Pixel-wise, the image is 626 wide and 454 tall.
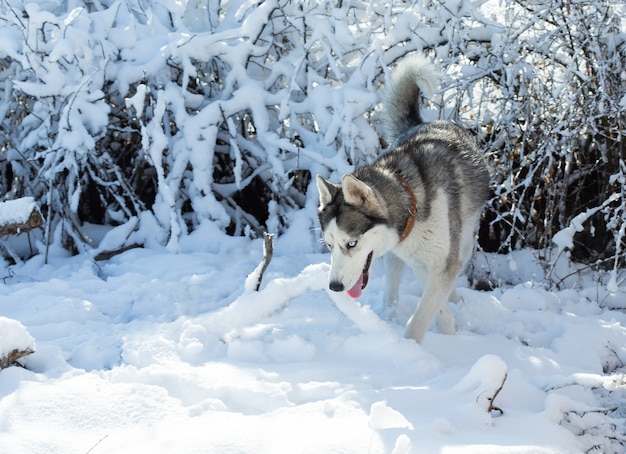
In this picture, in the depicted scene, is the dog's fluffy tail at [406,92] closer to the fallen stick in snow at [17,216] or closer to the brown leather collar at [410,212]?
the brown leather collar at [410,212]

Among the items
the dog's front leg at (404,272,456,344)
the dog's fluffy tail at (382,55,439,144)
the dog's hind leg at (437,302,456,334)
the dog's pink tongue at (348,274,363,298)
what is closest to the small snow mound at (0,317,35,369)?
the dog's pink tongue at (348,274,363,298)

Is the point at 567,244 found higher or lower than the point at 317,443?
higher

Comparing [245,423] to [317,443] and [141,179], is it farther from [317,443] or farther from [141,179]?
[141,179]

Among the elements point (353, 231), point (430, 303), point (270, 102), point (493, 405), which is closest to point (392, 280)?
point (430, 303)

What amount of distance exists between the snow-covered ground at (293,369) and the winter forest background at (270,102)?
0.82 m

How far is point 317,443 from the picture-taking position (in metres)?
2.00

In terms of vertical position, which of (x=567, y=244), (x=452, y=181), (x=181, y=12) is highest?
(x=181, y=12)

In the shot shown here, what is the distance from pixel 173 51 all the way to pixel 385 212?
2.41 metres

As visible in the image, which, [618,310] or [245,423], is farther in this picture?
[618,310]

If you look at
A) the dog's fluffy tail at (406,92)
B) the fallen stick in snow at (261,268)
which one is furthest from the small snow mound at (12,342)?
the dog's fluffy tail at (406,92)

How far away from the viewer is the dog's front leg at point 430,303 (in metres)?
3.21

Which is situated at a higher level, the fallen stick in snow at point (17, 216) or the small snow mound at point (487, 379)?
the small snow mound at point (487, 379)

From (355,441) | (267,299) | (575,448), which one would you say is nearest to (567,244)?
(267,299)

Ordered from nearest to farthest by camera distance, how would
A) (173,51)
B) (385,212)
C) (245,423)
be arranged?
1. (245,423)
2. (385,212)
3. (173,51)
